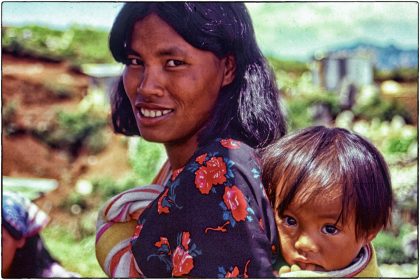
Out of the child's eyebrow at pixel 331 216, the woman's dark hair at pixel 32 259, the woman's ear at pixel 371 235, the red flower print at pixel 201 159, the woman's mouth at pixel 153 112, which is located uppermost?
the woman's mouth at pixel 153 112

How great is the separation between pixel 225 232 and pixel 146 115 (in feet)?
1.94

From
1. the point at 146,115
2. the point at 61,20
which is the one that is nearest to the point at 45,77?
the point at 61,20

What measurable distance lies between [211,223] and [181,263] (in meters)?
0.17

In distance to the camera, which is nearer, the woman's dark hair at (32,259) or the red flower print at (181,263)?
the red flower print at (181,263)

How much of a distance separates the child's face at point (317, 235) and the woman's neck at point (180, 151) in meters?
0.41

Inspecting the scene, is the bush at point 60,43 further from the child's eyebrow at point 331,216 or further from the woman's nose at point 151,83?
the child's eyebrow at point 331,216

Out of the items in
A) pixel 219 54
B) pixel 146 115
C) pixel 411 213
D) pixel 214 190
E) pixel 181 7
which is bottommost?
pixel 411 213

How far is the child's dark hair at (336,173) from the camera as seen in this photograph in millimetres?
2650

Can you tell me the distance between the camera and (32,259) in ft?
10.7

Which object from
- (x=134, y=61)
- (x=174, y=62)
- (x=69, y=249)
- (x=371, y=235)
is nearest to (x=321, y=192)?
Result: (x=371, y=235)

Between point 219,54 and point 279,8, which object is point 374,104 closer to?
point 279,8

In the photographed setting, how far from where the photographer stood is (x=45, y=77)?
333cm

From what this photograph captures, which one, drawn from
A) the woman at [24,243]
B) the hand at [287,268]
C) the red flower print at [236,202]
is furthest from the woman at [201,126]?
the woman at [24,243]

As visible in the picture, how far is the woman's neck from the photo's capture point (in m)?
2.79
